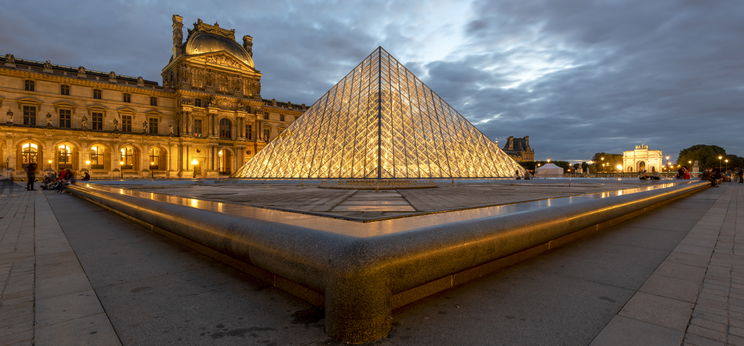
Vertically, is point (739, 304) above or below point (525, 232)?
below

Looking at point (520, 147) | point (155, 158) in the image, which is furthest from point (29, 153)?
point (520, 147)

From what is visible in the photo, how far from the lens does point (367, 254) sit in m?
1.63

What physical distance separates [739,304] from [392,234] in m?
2.19

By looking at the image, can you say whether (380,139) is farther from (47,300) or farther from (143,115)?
(143,115)

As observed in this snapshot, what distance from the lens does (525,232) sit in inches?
107

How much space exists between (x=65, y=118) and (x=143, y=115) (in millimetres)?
7252

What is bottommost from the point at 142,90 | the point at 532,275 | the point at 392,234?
the point at 532,275

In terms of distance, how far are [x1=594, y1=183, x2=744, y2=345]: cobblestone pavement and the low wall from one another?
80 centimetres

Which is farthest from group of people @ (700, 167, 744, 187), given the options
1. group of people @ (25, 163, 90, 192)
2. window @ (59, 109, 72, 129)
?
window @ (59, 109, 72, 129)

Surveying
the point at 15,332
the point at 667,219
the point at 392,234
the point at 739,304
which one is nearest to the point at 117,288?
the point at 15,332

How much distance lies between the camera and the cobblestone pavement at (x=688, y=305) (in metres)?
1.59

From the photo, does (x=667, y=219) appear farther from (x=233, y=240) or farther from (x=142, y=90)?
(x=142, y=90)

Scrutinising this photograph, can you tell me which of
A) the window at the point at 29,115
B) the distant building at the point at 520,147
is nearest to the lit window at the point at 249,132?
the window at the point at 29,115

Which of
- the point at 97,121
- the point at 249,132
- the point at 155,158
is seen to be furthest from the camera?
the point at 249,132
